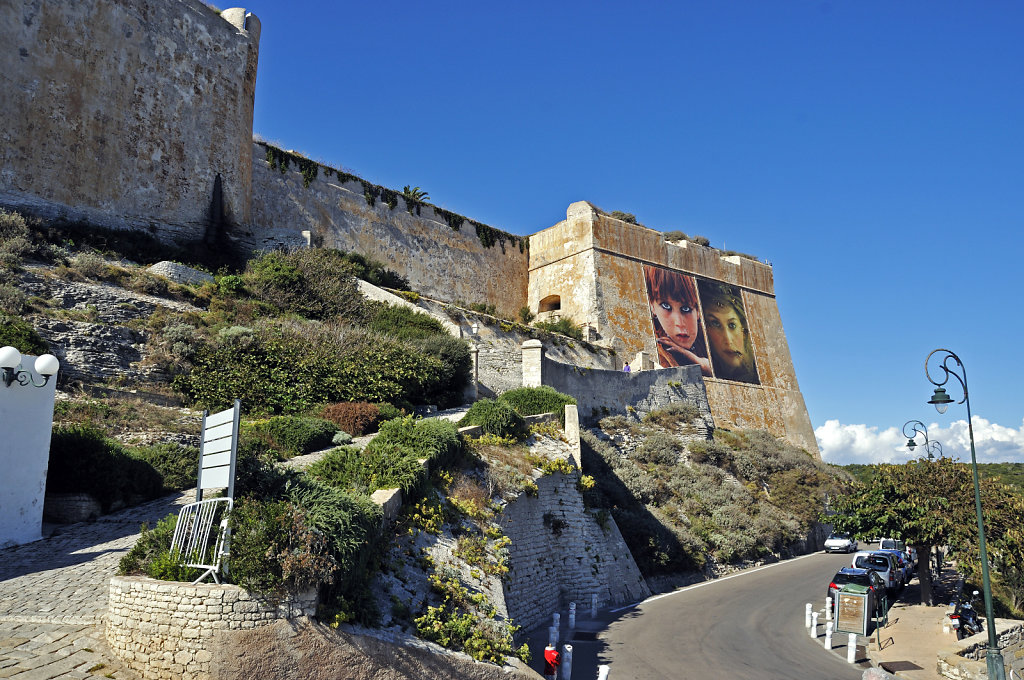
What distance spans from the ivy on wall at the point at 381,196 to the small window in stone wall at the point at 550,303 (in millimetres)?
3243

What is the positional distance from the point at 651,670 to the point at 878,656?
14.5 ft

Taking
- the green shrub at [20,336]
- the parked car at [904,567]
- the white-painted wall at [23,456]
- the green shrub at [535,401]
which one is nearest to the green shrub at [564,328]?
the green shrub at [535,401]

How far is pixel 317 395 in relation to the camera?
17.4 m

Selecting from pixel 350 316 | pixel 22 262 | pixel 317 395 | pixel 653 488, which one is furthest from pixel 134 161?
pixel 653 488

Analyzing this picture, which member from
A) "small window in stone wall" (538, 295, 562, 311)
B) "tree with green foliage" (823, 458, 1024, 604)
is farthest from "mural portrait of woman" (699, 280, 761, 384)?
"tree with green foliage" (823, 458, 1024, 604)

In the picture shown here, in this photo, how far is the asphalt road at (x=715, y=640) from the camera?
11045 mm

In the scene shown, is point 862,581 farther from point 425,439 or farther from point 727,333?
point 727,333

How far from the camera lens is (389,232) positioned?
32.9 meters

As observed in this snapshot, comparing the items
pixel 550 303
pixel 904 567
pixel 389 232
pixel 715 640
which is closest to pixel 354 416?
pixel 715 640

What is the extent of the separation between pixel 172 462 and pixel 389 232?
70.5 feet

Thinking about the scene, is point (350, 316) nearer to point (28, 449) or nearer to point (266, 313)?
point (266, 313)

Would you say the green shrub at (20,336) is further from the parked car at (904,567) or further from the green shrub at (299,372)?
the parked car at (904,567)

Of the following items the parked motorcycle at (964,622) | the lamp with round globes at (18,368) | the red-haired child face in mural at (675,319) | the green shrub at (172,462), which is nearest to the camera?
the lamp with round globes at (18,368)

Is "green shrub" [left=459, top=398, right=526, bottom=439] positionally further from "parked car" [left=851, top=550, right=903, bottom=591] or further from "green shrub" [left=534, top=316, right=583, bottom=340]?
"green shrub" [left=534, top=316, right=583, bottom=340]
